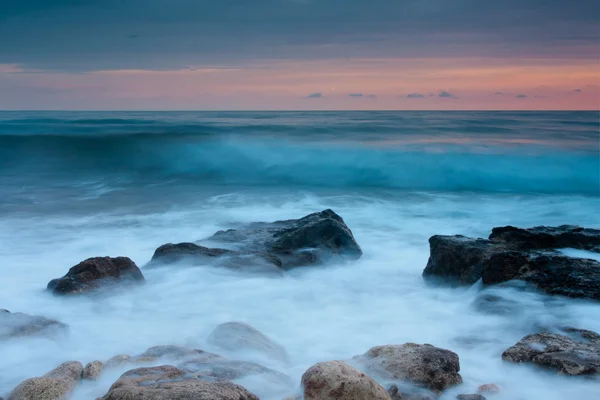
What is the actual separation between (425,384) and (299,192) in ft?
39.0

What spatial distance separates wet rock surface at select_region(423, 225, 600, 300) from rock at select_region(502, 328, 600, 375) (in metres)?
1.01

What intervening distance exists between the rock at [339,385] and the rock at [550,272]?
2847 millimetres

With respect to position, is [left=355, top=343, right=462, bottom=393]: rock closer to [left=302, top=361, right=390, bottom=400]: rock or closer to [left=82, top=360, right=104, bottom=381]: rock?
[left=302, top=361, right=390, bottom=400]: rock

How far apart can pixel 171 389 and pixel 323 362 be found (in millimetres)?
907

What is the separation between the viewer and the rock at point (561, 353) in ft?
12.1

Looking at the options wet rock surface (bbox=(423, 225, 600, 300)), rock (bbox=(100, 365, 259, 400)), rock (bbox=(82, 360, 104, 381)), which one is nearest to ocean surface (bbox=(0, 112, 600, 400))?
rock (bbox=(82, 360, 104, 381))

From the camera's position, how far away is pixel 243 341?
433 centimetres

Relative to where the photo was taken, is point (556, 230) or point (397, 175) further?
point (397, 175)

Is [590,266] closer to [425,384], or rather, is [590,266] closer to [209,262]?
[425,384]

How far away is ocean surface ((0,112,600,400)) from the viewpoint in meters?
4.63

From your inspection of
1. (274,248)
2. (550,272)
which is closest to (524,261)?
(550,272)

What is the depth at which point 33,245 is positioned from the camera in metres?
8.52

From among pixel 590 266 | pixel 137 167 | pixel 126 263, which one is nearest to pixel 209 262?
pixel 126 263

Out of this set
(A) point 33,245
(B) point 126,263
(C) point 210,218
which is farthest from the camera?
(C) point 210,218
